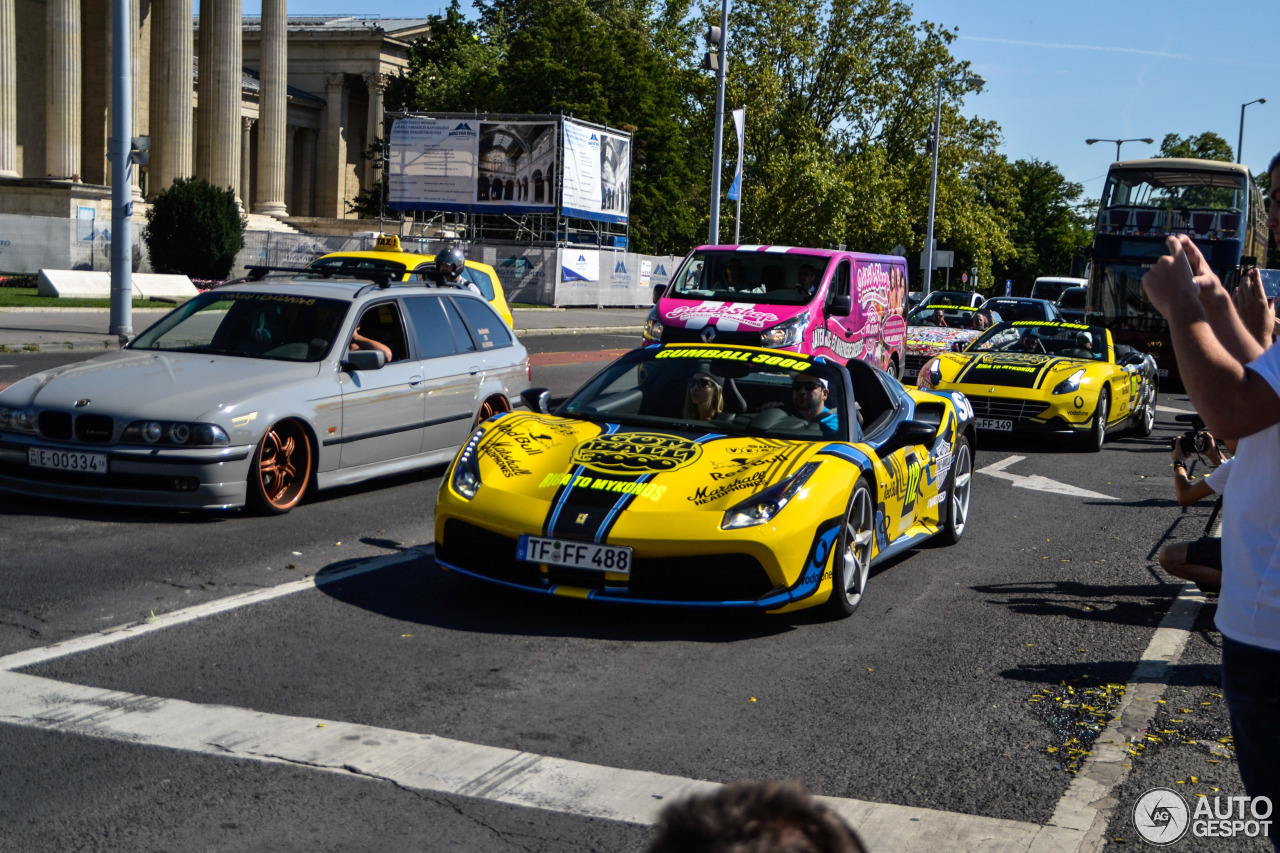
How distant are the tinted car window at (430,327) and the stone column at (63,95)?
40.7m

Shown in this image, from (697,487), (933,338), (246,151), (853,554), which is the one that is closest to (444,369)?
(697,487)

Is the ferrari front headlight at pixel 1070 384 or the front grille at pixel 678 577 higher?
the ferrari front headlight at pixel 1070 384

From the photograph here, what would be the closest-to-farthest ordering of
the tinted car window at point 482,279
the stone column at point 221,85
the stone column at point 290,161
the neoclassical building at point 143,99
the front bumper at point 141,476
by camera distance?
the front bumper at point 141,476 → the tinted car window at point 482,279 → the neoclassical building at point 143,99 → the stone column at point 221,85 → the stone column at point 290,161

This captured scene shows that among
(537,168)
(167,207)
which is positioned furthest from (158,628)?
(537,168)

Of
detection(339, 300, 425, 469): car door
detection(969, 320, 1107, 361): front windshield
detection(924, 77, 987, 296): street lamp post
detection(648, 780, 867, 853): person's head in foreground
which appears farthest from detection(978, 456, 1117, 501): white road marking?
detection(924, 77, 987, 296): street lamp post

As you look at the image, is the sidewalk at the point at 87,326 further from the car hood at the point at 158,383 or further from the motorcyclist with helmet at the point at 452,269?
the car hood at the point at 158,383

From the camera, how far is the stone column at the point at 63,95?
45656 mm

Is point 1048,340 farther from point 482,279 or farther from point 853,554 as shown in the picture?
point 853,554

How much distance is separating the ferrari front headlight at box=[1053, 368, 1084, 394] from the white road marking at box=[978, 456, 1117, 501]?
1.62 meters

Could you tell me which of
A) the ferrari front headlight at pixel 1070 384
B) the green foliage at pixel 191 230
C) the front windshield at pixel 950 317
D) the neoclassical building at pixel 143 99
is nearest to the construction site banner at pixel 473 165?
the green foliage at pixel 191 230

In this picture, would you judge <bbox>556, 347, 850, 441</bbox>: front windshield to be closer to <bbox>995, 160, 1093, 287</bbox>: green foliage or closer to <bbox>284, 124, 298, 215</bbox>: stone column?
<bbox>284, 124, 298, 215</bbox>: stone column

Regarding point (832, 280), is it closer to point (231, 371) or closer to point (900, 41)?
point (231, 371)

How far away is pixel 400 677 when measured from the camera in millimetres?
5289

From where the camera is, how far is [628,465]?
6.53 meters
